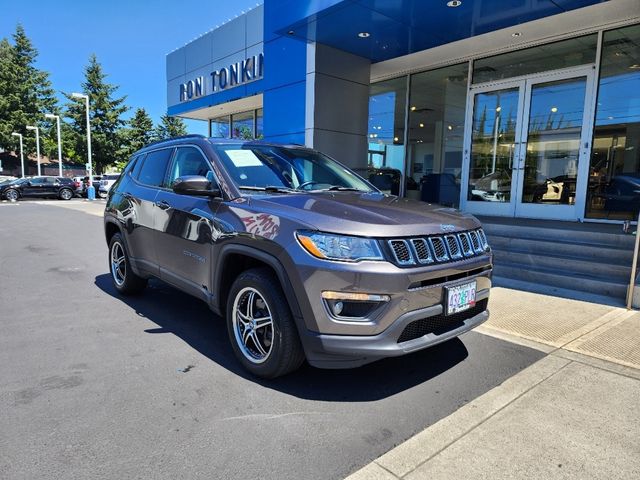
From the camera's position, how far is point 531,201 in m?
Answer: 8.80

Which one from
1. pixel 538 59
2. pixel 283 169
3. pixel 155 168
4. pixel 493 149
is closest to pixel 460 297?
pixel 283 169

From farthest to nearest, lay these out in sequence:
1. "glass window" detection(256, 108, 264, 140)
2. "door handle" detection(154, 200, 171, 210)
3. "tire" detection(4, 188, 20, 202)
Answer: "tire" detection(4, 188, 20, 202) → "glass window" detection(256, 108, 264, 140) → "door handle" detection(154, 200, 171, 210)

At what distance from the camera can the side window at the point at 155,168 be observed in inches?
185

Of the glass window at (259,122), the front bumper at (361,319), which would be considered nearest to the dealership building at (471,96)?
the glass window at (259,122)

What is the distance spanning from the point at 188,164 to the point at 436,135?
876 cm

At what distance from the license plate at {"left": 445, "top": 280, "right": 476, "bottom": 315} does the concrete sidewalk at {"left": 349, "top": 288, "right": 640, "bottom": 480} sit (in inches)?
24.5

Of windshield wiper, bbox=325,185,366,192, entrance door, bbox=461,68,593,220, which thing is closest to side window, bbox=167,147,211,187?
windshield wiper, bbox=325,185,366,192

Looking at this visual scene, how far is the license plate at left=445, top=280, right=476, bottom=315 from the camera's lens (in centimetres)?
296

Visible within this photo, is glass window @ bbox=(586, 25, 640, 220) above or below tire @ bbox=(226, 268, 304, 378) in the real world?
above

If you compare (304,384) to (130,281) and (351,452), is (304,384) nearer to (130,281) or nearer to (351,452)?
(351,452)

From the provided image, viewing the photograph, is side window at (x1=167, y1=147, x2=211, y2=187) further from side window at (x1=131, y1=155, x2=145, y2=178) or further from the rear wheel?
the rear wheel

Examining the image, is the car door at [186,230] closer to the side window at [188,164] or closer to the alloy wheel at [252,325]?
the side window at [188,164]

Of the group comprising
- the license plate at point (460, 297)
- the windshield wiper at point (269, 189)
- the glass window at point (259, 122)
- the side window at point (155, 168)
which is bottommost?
the license plate at point (460, 297)

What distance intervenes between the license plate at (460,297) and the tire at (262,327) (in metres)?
1.03
